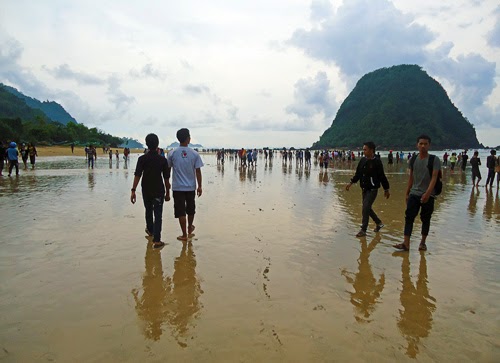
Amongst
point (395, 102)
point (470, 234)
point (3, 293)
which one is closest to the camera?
point (3, 293)

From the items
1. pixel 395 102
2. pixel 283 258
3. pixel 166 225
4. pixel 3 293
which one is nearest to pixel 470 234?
pixel 283 258

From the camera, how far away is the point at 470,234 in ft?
24.1

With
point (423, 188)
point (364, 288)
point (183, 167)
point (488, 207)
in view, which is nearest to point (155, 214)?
point (183, 167)

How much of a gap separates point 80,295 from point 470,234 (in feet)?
25.0

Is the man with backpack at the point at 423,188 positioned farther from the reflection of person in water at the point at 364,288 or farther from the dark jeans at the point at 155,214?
the dark jeans at the point at 155,214

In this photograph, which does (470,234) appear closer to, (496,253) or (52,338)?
(496,253)

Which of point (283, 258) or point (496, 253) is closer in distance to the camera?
point (283, 258)

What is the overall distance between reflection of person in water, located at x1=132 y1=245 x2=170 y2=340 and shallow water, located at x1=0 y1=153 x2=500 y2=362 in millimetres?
19

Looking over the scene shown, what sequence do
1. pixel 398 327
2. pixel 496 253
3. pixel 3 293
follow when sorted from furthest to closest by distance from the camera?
pixel 496 253 → pixel 3 293 → pixel 398 327

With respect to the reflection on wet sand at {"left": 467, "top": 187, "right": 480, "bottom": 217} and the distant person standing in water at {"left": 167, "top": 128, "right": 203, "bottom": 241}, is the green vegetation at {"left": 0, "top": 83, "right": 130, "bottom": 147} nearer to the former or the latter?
the distant person standing in water at {"left": 167, "top": 128, "right": 203, "bottom": 241}

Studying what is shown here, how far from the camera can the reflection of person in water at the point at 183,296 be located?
3342mm

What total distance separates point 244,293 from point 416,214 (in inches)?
146

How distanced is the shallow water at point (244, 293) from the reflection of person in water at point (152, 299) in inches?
0.8

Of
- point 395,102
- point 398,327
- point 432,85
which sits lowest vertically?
A: point 398,327
